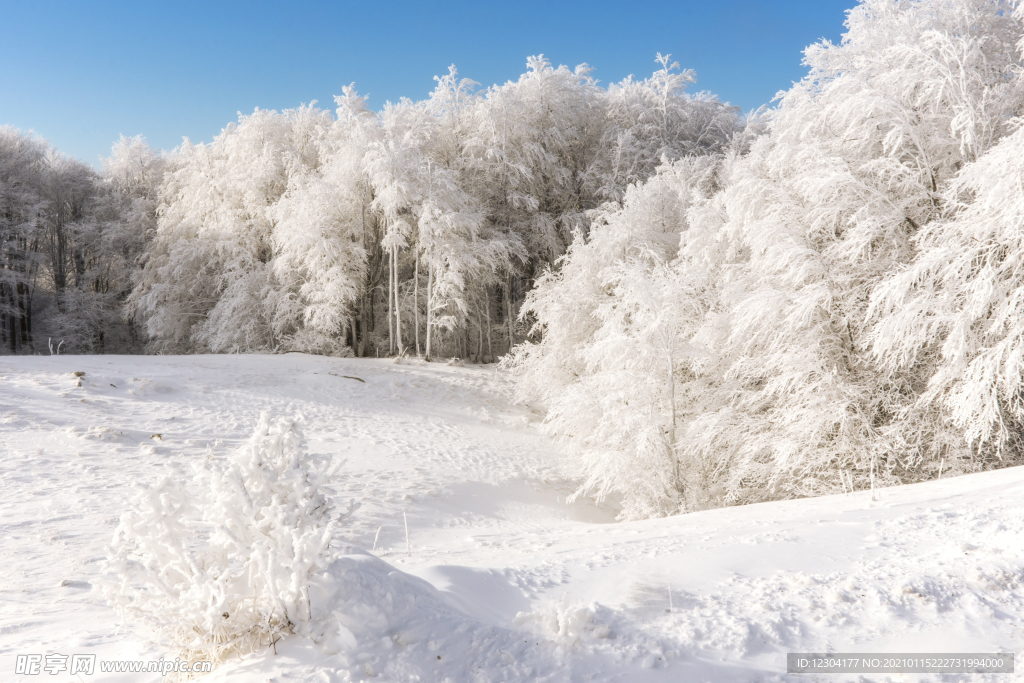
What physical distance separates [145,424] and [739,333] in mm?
11885

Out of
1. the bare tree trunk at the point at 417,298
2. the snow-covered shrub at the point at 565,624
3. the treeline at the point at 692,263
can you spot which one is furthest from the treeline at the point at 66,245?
the snow-covered shrub at the point at 565,624

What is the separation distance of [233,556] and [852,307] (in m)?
11.2

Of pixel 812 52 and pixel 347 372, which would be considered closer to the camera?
pixel 812 52

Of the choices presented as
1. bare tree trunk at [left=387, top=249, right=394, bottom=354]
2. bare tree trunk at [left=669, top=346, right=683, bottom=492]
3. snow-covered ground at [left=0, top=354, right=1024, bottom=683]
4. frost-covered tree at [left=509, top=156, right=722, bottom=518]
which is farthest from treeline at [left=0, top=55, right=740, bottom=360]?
snow-covered ground at [left=0, top=354, right=1024, bottom=683]

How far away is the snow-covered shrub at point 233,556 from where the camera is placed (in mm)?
2770

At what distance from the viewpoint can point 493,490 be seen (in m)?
10.7

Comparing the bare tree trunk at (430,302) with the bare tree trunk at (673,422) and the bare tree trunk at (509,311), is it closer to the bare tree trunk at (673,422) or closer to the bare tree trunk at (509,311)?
the bare tree trunk at (509,311)

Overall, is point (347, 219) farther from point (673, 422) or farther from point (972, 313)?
point (972, 313)

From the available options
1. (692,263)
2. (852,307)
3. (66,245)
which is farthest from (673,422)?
(66,245)

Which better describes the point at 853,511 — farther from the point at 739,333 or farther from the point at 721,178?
the point at 721,178

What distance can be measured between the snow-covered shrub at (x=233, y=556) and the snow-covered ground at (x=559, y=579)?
0.19 meters

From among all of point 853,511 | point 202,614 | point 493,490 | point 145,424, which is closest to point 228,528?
point 202,614

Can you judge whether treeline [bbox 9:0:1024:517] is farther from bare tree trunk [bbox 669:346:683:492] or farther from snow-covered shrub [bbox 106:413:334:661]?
snow-covered shrub [bbox 106:413:334:661]

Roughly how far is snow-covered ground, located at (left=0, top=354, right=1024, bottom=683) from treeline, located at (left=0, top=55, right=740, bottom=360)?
11.3m
